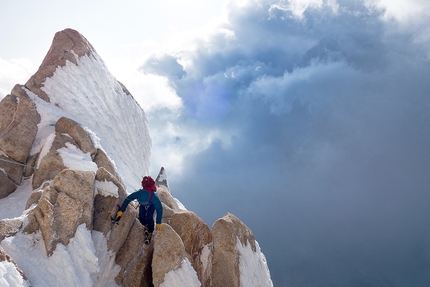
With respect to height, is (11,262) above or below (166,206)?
below

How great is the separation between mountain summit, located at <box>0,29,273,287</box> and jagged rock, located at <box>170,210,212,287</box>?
0.20ft

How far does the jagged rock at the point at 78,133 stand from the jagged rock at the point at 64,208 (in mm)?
10807

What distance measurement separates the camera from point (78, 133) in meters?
27.8

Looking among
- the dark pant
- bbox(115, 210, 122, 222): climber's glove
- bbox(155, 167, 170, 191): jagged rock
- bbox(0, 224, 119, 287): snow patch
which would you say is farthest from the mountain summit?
bbox(155, 167, 170, 191): jagged rock

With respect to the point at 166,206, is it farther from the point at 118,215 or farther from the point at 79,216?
the point at 79,216

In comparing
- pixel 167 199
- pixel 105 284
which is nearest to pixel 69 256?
pixel 105 284

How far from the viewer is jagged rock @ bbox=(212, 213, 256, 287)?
2094 centimetres

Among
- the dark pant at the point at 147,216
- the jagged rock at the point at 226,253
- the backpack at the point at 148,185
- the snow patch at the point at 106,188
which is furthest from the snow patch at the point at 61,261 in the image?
the jagged rock at the point at 226,253

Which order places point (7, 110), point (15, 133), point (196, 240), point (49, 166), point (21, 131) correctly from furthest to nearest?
point (7, 110) → point (21, 131) → point (15, 133) → point (49, 166) → point (196, 240)

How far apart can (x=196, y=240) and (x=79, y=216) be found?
23.8 ft

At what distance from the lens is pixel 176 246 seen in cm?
1692

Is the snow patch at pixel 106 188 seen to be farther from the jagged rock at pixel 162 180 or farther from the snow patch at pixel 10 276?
the jagged rock at pixel 162 180

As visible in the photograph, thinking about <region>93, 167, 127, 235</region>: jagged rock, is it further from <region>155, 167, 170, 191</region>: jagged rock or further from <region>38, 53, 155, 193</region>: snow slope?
<region>155, 167, 170, 191</region>: jagged rock

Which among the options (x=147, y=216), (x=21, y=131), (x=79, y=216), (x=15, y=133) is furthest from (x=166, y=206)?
(x=15, y=133)
